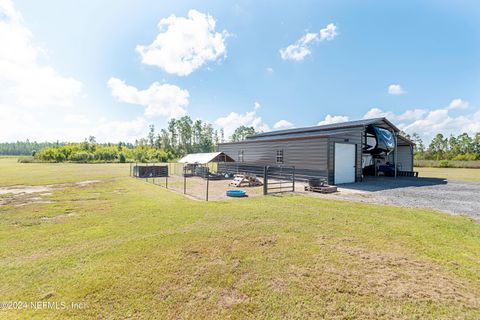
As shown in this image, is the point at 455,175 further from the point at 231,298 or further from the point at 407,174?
the point at 231,298

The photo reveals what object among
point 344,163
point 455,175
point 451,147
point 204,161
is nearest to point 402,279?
point 344,163

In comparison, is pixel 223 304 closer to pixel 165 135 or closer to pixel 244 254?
pixel 244 254

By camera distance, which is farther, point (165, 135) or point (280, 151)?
point (165, 135)

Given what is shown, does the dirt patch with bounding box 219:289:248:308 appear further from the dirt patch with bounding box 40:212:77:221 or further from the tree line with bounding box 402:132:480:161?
the tree line with bounding box 402:132:480:161

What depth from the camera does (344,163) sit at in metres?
14.2

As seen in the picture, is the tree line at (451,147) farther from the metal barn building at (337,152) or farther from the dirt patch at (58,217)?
the dirt patch at (58,217)

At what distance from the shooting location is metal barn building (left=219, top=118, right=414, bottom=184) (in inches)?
534

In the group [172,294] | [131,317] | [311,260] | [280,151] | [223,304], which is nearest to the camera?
[131,317]

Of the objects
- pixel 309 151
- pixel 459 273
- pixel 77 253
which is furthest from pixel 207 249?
pixel 309 151

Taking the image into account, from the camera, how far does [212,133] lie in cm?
7225

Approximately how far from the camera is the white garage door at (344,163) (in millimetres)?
13741

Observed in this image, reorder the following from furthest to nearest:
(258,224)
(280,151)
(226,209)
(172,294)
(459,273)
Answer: (280,151), (226,209), (258,224), (459,273), (172,294)

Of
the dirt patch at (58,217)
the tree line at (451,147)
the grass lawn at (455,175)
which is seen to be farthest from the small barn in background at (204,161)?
the tree line at (451,147)

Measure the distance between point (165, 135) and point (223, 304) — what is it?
223ft
